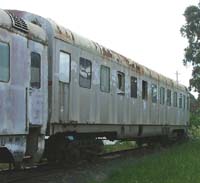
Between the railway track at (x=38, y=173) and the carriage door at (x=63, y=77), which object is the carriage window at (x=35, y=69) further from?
the railway track at (x=38, y=173)

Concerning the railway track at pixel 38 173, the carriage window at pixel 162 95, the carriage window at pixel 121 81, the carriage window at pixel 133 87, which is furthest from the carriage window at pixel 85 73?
the carriage window at pixel 162 95

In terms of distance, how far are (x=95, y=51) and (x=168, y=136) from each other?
435 inches

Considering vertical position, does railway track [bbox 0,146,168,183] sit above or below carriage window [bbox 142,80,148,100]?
below

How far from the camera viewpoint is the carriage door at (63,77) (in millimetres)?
12189

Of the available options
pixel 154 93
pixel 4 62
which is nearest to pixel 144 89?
pixel 154 93

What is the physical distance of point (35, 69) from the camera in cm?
1078

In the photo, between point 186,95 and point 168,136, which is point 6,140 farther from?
point 186,95

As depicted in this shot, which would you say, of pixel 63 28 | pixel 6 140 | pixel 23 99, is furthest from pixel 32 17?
pixel 6 140

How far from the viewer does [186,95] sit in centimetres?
2980

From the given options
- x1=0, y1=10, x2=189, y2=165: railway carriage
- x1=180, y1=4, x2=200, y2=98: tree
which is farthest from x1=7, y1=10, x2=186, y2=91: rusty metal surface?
x1=180, y1=4, x2=200, y2=98: tree

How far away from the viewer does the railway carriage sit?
10156 millimetres

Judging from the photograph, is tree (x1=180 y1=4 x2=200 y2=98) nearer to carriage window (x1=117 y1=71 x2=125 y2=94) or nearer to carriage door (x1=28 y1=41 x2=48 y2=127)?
carriage window (x1=117 y1=71 x2=125 y2=94)

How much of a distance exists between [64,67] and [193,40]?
28.3 m

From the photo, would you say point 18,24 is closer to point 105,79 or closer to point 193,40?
point 105,79
